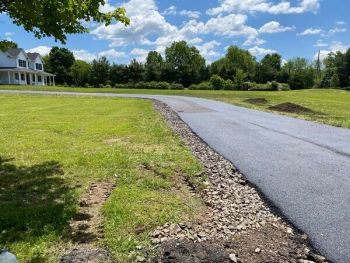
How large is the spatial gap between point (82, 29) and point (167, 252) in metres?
5.29

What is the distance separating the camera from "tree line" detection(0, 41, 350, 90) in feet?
208

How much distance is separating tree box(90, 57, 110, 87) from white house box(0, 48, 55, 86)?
30.0 ft

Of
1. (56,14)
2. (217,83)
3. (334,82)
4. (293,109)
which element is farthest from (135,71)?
(56,14)

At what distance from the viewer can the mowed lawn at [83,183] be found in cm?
468

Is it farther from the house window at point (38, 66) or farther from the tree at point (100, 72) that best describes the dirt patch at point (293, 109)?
the house window at point (38, 66)

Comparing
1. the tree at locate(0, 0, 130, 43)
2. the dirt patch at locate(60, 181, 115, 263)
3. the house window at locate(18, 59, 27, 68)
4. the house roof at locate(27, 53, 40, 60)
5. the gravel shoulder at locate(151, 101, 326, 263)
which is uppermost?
the house roof at locate(27, 53, 40, 60)

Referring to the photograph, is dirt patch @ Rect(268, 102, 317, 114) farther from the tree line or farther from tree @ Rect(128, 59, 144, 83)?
tree @ Rect(128, 59, 144, 83)

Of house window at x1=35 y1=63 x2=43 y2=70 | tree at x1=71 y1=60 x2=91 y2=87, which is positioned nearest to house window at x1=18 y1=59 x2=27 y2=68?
house window at x1=35 y1=63 x2=43 y2=70

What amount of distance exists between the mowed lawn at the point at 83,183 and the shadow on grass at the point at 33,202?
11mm

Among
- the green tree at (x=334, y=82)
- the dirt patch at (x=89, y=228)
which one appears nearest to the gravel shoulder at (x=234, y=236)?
the dirt patch at (x=89, y=228)

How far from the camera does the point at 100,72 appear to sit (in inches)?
2790

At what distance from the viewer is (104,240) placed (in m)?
4.61

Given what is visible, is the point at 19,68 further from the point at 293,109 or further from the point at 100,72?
the point at 293,109

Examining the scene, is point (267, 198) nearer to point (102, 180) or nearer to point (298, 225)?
point (298, 225)
